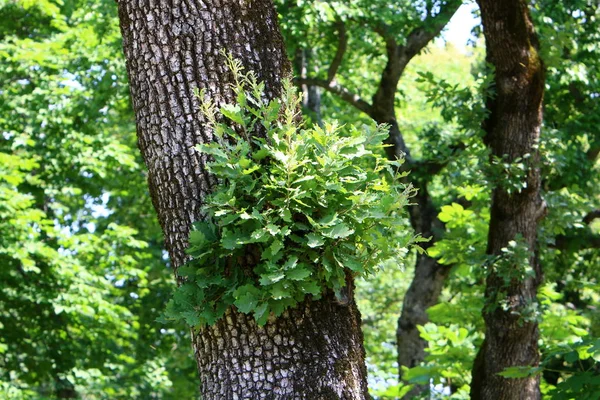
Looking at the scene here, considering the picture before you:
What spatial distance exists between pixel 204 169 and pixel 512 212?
4.62m

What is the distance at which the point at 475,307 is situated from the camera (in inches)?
314

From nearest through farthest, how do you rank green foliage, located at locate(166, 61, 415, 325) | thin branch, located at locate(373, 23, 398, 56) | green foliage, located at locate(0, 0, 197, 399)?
1. green foliage, located at locate(166, 61, 415, 325)
2. thin branch, located at locate(373, 23, 398, 56)
3. green foliage, located at locate(0, 0, 197, 399)

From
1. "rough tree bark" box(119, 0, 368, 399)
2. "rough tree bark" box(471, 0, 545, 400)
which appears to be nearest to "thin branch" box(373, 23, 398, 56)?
"rough tree bark" box(471, 0, 545, 400)

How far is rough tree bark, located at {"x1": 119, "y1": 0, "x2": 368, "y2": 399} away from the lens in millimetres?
2932

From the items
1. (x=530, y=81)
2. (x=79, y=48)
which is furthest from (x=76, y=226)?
(x=530, y=81)

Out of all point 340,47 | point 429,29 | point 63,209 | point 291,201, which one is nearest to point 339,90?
point 340,47

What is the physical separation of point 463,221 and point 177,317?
6.49 m

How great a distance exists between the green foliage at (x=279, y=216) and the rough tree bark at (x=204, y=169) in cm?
10

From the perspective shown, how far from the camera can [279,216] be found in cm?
286

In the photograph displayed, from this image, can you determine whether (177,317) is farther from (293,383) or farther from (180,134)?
(180,134)

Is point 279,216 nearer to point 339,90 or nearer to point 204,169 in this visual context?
point 204,169

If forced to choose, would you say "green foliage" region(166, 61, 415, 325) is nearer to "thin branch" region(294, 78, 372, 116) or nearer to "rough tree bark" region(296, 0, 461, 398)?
"rough tree bark" region(296, 0, 461, 398)

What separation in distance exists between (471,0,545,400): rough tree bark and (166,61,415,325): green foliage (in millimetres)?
3911

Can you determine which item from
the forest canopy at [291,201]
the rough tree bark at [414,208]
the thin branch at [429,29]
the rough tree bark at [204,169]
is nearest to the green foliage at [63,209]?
the forest canopy at [291,201]
